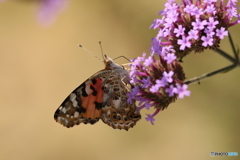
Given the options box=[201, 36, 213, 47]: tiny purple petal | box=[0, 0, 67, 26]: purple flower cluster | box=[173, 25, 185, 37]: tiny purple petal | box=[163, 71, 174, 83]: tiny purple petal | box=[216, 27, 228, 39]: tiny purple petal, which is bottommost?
box=[163, 71, 174, 83]: tiny purple petal

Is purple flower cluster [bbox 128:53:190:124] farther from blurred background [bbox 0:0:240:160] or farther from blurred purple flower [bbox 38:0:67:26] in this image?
blurred purple flower [bbox 38:0:67:26]

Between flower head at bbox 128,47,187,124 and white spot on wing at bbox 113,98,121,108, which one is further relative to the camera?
white spot on wing at bbox 113,98,121,108

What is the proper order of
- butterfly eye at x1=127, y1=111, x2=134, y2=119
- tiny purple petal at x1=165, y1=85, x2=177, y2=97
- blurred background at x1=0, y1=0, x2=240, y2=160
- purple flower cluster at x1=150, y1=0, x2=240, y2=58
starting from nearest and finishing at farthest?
tiny purple petal at x1=165, y1=85, x2=177, y2=97, purple flower cluster at x1=150, y1=0, x2=240, y2=58, butterfly eye at x1=127, y1=111, x2=134, y2=119, blurred background at x1=0, y1=0, x2=240, y2=160

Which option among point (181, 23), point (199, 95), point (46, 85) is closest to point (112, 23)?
point (46, 85)

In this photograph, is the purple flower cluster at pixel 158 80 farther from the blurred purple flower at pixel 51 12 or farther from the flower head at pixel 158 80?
the blurred purple flower at pixel 51 12

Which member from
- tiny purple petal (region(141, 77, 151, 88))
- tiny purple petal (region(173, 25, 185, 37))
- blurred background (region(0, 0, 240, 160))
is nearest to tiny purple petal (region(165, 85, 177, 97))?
tiny purple petal (region(141, 77, 151, 88))

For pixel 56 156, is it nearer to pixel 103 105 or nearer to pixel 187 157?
pixel 187 157

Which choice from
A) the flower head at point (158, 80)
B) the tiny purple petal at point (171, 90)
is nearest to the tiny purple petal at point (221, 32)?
the flower head at point (158, 80)
